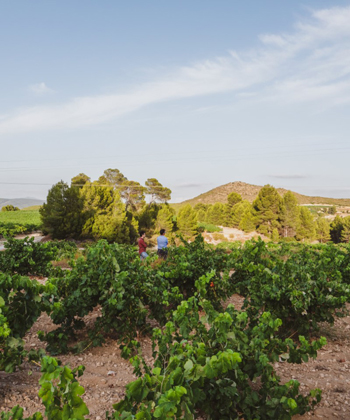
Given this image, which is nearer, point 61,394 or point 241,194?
point 61,394

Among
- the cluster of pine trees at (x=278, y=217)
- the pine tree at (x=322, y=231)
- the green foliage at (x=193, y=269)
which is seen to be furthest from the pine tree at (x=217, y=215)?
the green foliage at (x=193, y=269)

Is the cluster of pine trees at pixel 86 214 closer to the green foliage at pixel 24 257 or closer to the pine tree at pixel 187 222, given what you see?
the pine tree at pixel 187 222

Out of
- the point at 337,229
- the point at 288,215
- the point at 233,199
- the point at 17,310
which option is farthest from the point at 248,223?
the point at 17,310

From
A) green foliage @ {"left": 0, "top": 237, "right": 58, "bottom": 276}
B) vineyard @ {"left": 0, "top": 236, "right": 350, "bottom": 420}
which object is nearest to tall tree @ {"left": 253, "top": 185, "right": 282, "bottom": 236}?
green foliage @ {"left": 0, "top": 237, "right": 58, "bottom": 276}

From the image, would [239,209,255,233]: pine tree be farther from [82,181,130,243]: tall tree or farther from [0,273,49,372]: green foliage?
[0,273,49,372]: green foliage

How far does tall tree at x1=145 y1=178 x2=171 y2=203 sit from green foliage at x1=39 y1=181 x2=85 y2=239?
1908 cm

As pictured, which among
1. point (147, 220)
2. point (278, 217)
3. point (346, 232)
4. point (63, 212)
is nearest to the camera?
point (63, 212)

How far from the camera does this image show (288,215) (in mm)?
48281

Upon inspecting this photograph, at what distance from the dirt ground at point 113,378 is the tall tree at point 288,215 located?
44281 mm

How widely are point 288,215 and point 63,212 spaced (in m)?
31.5

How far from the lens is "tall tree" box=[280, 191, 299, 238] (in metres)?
47.9

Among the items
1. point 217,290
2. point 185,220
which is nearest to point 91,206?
point 185,220

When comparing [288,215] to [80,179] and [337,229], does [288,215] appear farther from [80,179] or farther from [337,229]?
[80,179]

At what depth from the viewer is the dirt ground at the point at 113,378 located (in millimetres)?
3074
